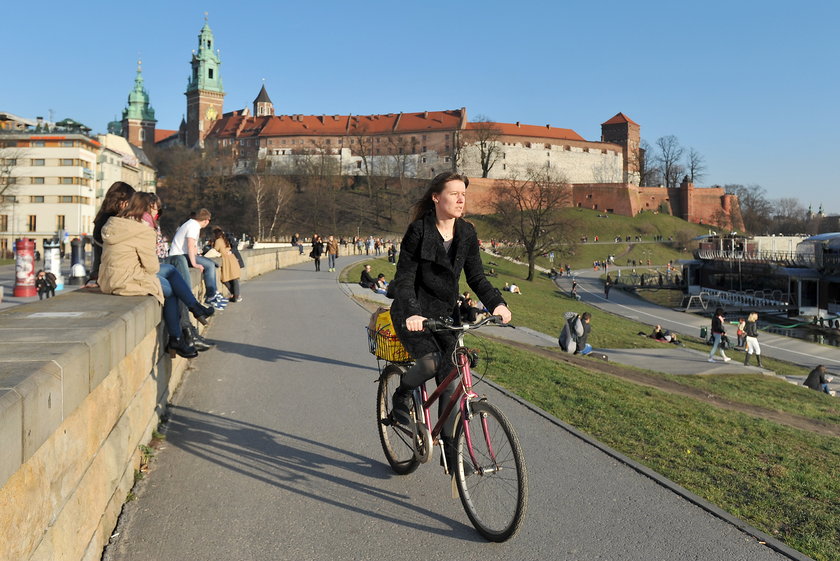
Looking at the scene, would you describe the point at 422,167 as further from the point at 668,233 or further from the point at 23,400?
the point at 23,400

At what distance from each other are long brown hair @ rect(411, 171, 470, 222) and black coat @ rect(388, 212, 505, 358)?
5 centimetres

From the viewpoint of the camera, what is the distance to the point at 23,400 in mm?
2484

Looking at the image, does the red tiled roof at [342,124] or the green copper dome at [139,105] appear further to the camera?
the green copper dome at [139,105]

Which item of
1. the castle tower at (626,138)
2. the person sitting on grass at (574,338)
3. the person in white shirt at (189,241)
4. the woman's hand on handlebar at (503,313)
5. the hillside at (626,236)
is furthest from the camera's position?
the castle tower at (626,138)

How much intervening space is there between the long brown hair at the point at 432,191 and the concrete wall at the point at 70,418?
201 cm

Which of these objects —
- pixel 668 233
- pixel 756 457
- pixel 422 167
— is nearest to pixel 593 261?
pixel 668 233

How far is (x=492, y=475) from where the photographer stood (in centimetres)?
407

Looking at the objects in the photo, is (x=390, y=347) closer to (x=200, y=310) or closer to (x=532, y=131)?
(x=200, y=310)

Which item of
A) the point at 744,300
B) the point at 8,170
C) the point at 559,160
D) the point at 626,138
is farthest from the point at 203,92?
the point at 744,300

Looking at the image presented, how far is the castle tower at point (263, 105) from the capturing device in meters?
152

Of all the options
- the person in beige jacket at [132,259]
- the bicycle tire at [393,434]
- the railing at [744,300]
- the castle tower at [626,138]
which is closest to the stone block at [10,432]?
the bicycle tire at [393,434]

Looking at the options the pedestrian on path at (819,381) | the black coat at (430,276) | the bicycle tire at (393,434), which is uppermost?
the black coat at (430,276)

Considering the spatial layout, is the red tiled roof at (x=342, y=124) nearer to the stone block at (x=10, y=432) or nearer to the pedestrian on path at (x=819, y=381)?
the pedestrian on path at (x=819, y=381)

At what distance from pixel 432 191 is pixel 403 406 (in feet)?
4.87
